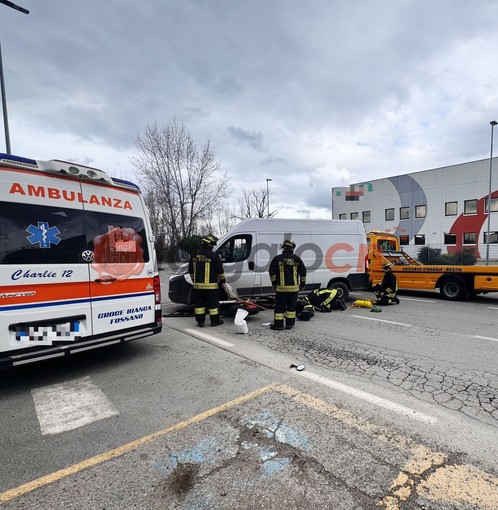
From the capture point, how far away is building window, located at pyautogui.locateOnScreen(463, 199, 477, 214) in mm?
30083

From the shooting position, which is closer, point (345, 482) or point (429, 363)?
point (345, 482)

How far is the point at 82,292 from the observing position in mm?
3998

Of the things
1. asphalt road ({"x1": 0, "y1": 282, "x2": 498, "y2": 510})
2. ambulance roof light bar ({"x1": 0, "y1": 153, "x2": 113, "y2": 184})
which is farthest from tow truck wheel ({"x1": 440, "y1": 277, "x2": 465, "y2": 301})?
ambulance roof light bar ({"x1": 0, "y1": 153, "x2": 113, "y2": 184})

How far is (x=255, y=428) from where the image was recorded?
9.48 ft

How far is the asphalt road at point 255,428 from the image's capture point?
84.3 inches

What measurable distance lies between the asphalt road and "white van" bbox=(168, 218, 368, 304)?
3080 millimetres

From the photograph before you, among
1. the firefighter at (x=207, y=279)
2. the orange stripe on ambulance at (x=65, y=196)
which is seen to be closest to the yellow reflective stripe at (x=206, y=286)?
the firefighter at (x=207, y=279)

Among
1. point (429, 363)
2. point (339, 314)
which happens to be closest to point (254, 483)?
point (429, 363)

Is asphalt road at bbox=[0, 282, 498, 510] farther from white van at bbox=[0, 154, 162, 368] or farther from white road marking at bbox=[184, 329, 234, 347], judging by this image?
white van at bbox=[0, 154, 162, 368]

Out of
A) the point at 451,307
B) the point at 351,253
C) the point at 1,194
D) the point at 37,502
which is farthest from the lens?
the point at 351,253

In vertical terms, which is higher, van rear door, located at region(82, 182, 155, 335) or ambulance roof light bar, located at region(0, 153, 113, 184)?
ambulance roof light bar, located at region(0, 153, 113, 184)

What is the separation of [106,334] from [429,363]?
14.4 ft

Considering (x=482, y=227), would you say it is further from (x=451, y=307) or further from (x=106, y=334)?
(x=106, y=334)

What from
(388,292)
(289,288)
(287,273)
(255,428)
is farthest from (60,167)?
(388,292)
